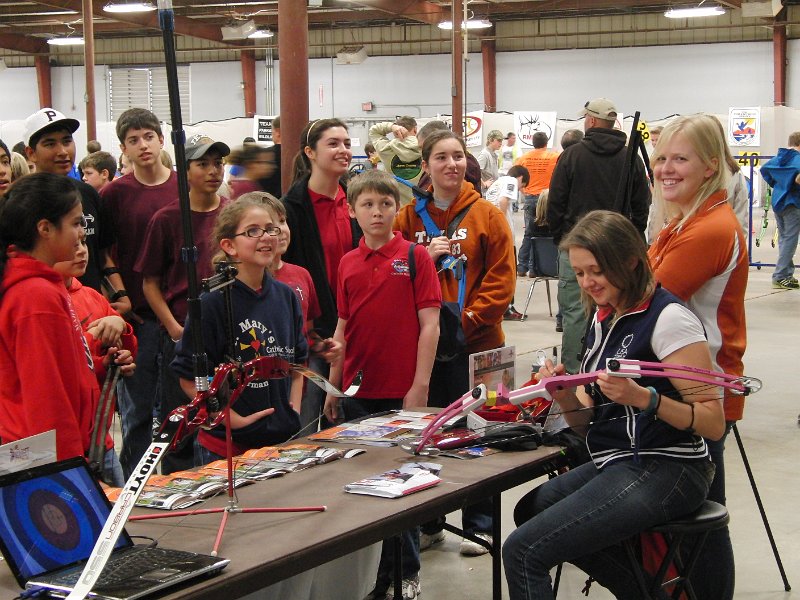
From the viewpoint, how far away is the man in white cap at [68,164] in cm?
344

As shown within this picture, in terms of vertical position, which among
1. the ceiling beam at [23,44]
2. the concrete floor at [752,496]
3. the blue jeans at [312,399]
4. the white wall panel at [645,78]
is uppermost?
the ceiling beam at [23,44]

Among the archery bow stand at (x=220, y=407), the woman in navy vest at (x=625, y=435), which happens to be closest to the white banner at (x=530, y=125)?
the woman in navy vest at (x=625, y=435)

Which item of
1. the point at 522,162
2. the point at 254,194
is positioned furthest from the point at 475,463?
the point at 522,162

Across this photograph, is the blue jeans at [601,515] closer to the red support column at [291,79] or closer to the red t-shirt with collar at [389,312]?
the red t-shirt with collar at [389,312]

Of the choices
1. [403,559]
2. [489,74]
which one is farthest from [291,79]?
[489,74]

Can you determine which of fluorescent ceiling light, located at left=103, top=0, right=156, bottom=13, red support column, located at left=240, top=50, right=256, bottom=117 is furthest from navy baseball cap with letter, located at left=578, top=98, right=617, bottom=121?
red support column, located at left=240, top=50, right=256, bottom=117

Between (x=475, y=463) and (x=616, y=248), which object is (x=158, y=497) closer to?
(x=475, y=463)

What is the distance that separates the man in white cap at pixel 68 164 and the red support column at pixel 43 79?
21976mm

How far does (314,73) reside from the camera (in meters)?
23.0

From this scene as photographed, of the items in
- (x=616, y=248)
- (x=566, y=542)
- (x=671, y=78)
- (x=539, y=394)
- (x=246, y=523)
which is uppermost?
(x=671, y=78)

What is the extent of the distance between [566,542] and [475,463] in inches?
12.2

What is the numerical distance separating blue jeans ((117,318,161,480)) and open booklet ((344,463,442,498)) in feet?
5.06

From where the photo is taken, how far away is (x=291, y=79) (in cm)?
579

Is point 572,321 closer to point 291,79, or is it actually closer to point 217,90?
point 291,79
